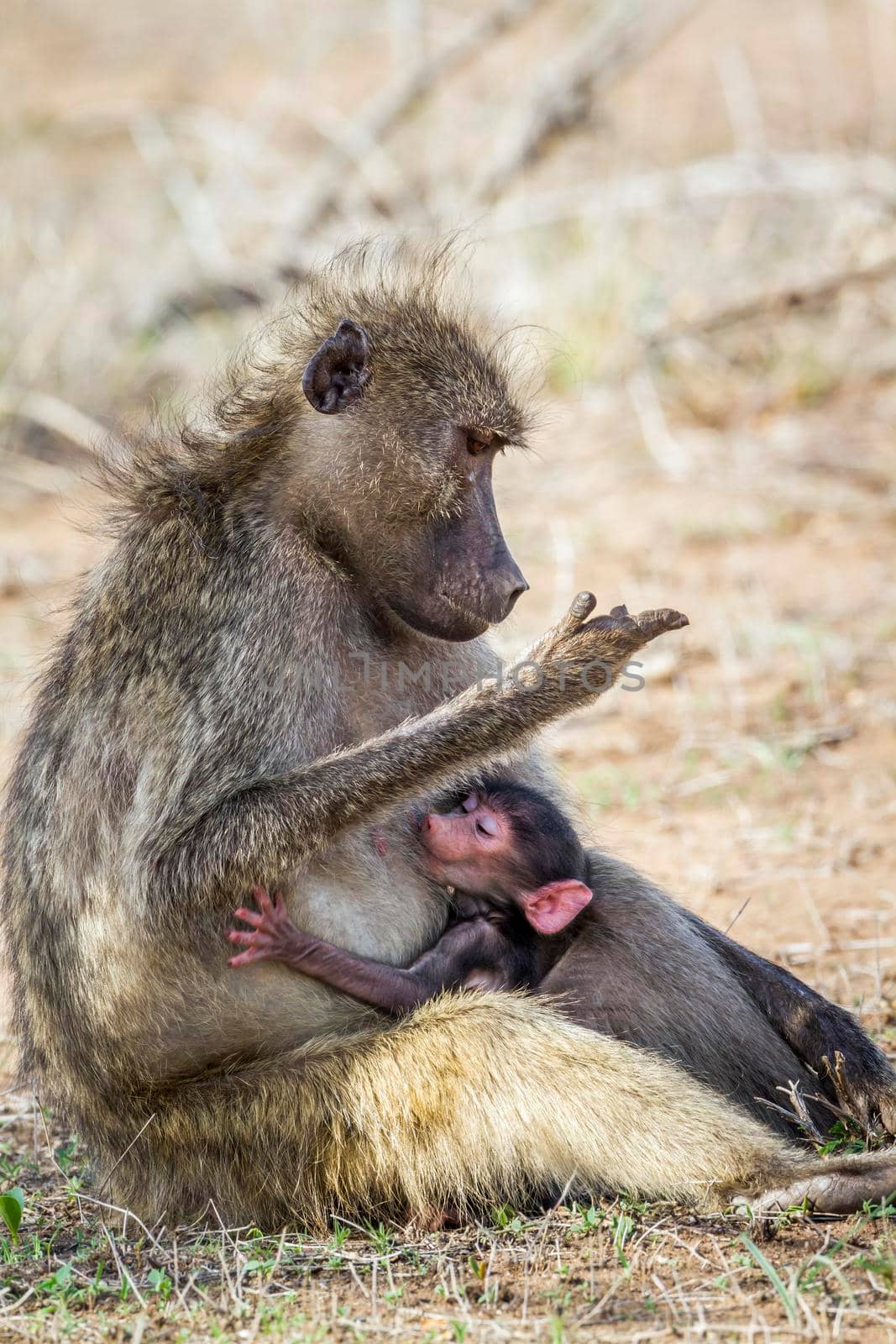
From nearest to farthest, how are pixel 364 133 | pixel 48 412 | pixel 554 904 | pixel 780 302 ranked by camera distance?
pixel 554 904 → pixel 780 302 → pixel 48 412 → pixel 364 133

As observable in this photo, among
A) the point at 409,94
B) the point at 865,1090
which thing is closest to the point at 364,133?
the point at 409,94

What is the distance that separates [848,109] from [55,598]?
10.6 m

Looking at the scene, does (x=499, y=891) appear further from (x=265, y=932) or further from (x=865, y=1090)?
(x=865, y=1090)

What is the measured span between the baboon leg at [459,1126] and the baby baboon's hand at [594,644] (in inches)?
22.1

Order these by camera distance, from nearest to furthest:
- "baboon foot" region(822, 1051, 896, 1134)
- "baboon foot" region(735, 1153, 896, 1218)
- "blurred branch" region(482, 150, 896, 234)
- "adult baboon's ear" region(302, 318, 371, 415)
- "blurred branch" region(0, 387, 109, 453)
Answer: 1. "baboon foot" region(735, 1153, 896, 1218)
2. "baboon foot" region(822, 1051, 896, 1134)
3. "adult baboon's ear" region(302, 318, 371, 415)
4. "blurred branch" region(482, 150, 896, 234)
5. "blurred branch" region(0, 387, 109, 453)

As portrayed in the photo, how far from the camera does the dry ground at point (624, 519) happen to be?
2.29 m

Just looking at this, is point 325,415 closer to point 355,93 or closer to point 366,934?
point 366,934

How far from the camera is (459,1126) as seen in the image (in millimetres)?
2508

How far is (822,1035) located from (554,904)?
0.60 metres

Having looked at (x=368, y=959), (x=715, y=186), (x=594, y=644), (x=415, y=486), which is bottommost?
(x=368, y=959)

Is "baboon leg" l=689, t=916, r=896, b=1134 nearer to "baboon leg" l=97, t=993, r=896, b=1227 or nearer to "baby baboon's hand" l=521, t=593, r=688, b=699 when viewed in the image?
"baboon leg" l=97, t=993, r=896, b=1227

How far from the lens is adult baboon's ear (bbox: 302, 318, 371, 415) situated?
9.63 ft

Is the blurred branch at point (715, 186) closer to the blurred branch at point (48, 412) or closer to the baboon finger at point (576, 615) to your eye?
the blurred branch at point (48, 412)

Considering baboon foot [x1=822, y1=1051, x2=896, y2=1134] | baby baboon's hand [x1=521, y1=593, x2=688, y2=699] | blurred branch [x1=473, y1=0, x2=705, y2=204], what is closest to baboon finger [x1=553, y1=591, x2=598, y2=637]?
baby baboon's hand [x1=521, y1=593, x2=688, y2=699]
